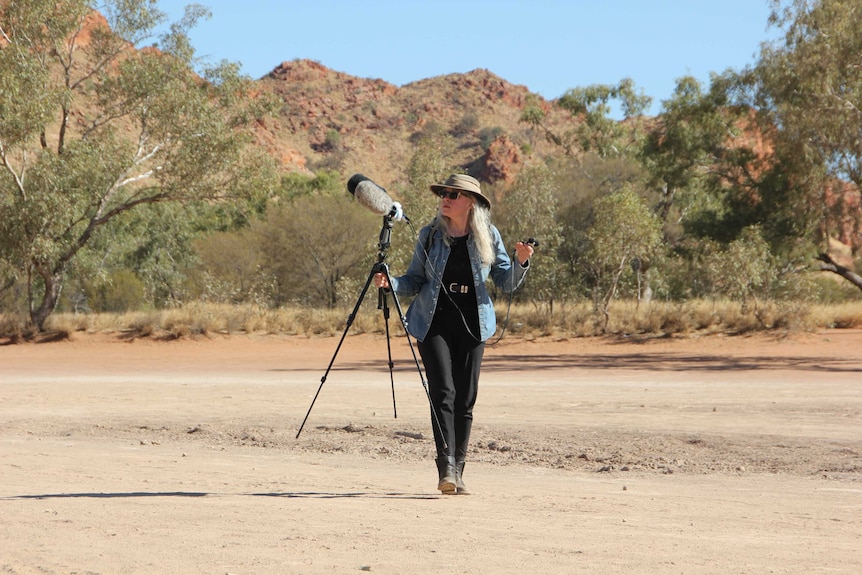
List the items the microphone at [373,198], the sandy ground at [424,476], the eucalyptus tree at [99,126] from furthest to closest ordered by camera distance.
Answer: the eucalyptus tree at [99,126] → the microphone at [373,198] → the sandy ground at [424,476]

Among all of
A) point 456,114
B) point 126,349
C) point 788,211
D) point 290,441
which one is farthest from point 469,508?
point 456,114

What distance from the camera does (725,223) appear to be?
93.2ft

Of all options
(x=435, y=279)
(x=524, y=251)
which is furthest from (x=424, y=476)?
(x=524, y=251)

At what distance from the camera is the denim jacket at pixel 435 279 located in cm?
700

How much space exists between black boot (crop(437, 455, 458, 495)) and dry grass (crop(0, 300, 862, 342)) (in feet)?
72.9

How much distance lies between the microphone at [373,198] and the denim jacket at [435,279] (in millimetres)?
294

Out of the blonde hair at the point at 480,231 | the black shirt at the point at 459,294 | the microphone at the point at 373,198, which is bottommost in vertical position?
the black shirt at the point at 459,294

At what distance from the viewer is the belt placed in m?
7.03

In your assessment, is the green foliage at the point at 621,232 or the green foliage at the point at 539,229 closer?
the green foliage at the point at 621,232

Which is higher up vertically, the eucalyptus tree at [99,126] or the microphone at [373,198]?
the eucalyptus tree at [99,126]

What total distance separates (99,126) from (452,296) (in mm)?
26226

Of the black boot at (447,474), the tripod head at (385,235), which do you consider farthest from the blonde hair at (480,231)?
the black boot at (447,474)

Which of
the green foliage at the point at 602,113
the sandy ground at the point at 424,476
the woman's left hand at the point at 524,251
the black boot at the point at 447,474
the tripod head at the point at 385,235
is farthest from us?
the green foliage at the point at 602,113

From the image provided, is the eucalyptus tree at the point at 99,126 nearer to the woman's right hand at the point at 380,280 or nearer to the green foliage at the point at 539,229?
the green foliage at the point at 539,229
